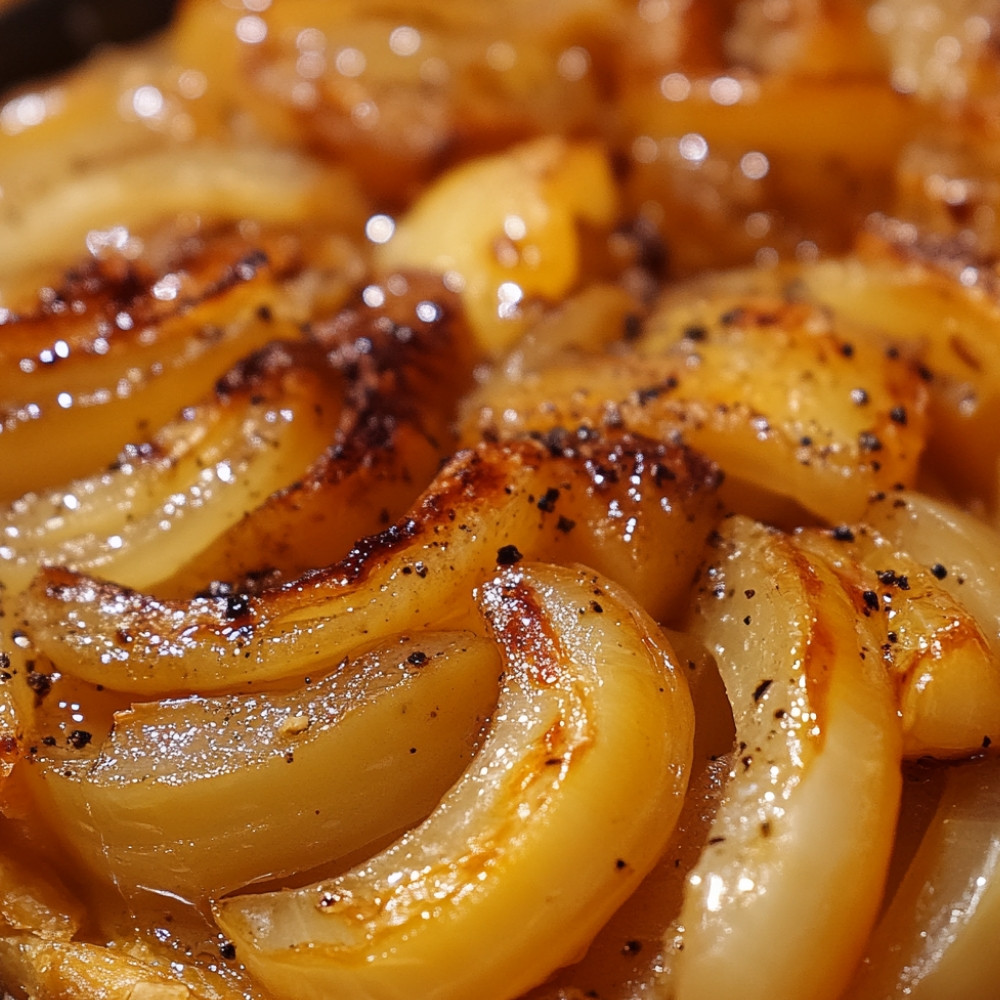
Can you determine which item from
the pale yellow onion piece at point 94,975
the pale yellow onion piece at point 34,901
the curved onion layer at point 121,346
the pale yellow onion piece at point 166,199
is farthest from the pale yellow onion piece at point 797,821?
the pale yellow onion piece at point 166,199

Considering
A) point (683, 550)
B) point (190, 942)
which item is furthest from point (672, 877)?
point (190, 942)

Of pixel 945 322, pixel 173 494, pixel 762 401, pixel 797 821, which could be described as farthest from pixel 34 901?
pixel 945 322

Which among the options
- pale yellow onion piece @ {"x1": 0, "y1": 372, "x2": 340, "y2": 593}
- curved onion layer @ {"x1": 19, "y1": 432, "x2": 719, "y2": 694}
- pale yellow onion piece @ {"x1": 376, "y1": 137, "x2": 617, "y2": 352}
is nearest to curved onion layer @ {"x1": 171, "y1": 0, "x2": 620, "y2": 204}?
pale yellow onion piece @ {"x1": 376, "y1": 137, "x2": 617, "y2": 352}

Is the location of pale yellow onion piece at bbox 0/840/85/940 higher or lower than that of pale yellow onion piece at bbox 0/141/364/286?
lower

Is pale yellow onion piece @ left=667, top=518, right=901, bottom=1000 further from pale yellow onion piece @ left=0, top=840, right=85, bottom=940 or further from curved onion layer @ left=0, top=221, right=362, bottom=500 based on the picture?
curved onion layer @ left=0, top=221, right=362, bottom=500

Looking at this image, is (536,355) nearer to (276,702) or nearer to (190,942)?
(276,702)
